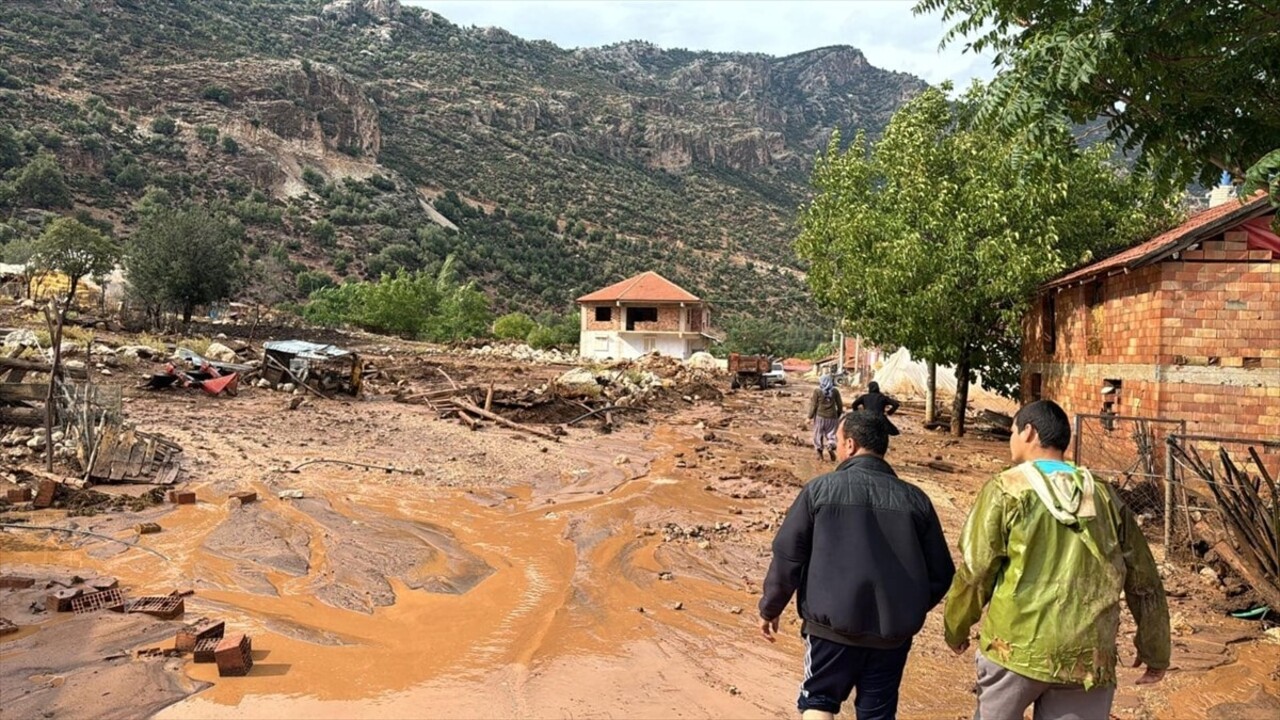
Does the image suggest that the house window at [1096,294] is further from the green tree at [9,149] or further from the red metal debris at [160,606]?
the green tree at [9,149]

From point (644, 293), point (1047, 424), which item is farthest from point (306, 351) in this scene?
point (644, 293)

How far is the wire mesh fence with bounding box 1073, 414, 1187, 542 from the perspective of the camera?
10182 millimetres

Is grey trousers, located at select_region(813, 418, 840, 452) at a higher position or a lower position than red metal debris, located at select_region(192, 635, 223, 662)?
higher

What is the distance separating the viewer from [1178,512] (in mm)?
8914

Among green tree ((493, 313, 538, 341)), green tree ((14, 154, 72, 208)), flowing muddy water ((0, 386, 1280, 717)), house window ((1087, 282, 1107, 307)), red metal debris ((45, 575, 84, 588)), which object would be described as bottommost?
flowing muddy water ((0, 386, 1280, 717))

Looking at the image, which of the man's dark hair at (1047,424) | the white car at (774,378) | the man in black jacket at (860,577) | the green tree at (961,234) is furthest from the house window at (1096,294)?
the white car at (774,378)

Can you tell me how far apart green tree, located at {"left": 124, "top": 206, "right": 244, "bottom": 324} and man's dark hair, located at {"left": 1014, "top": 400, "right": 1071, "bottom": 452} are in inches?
1431

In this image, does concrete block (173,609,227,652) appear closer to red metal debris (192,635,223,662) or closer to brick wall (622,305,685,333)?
red metal debris (192,635,223,662)

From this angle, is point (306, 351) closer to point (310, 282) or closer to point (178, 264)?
point (178, 264)

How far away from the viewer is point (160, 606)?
5.87 meters

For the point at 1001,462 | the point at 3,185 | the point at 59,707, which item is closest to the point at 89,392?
the point at 59,707

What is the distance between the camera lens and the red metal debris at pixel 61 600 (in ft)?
19.3

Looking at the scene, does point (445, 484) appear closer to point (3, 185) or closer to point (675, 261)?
point (3, 185)

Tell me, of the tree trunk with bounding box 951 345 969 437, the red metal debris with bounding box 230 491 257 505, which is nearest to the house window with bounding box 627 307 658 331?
the tree trunk with bounding box 951 345 969 437
